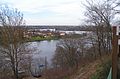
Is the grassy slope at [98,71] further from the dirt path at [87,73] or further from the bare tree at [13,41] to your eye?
the bare tree at [13,41]

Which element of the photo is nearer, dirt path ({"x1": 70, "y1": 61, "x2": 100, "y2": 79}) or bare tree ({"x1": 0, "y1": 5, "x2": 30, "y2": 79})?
dirt path ({"x1": 70, "y1": 61, "x2": 100, "y2": 79})

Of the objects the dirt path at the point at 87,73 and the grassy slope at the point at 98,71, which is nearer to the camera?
the grassy slope at the point at 98,71

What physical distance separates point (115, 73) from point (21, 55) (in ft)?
55.4

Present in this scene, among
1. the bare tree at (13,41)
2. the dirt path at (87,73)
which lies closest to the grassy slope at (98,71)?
the dirt path at (87,73)

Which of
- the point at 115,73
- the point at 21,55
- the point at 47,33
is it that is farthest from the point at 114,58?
the point at 47,33

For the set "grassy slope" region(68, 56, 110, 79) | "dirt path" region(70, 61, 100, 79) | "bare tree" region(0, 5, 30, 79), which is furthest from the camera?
"bare tree" region(0, 5, 30, 79)

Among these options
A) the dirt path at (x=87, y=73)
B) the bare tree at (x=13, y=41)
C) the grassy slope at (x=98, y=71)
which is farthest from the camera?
the bare tree at (x=13, y=41)

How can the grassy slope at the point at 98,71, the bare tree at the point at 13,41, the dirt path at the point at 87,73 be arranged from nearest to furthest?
1. the grassy slope at the point at 98,71
2. the dirt path at the point at 87,73
3. the bare tree at the point at 13,41

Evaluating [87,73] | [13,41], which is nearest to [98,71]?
[87,73]

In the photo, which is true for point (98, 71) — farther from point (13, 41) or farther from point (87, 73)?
point (13, 41)

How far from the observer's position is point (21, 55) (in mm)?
22609

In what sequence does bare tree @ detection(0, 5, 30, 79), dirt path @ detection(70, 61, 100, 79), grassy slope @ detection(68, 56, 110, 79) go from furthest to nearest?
bare tree @ detection(0, 5, 30, 79) < dirt path @ detection(70, 61, 100, 79) < grassy slope @ detection(68, 56, 110, 79)

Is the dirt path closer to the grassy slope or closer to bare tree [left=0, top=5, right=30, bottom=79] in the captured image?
the grassy slope

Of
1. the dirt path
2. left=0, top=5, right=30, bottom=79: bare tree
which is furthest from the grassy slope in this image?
left=0, top=5, right=30, bottom=79: bare tree
